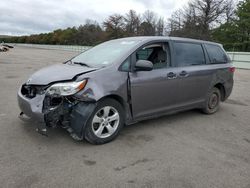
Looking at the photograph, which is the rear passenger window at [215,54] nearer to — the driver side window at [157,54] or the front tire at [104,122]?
the driver side window at [157,54]

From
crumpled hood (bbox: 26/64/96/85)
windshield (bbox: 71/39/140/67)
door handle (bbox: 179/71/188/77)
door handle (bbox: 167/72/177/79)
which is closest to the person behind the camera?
crumpled hood (bbox: 26/64/96/85)

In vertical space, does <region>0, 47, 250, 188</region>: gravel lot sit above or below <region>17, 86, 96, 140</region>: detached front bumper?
below

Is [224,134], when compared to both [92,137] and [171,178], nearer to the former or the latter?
[171,178]

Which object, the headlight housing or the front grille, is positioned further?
the front grille

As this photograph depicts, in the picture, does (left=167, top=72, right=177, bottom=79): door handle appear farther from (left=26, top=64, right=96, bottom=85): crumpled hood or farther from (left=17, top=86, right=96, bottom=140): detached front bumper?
(left=17, top=86, right=96, bottom=140): detached front bumper

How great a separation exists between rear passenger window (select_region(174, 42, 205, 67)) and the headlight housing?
82.5 inches

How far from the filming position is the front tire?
344 centimetres

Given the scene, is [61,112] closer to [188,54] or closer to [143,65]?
[143,65]

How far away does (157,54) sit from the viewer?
459cm

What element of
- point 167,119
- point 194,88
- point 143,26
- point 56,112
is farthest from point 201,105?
point 143,26

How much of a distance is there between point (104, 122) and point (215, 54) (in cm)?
336

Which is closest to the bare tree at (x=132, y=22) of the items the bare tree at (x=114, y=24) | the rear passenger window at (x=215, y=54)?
the bare tree at (x=114, y=24)

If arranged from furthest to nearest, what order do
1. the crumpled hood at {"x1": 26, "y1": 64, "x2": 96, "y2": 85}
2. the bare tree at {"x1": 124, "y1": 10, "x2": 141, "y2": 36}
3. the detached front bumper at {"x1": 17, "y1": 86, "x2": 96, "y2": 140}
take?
the bare tree at {"x1": 124, "y1": 10, "x2": 141, "y2": 36}, the crumpled hood at {"x1": 26, "y1": 64, "x2": 96, "y2": 85}, the detached front bumper at {"x1": 17, "y1": 86, "x2": 96, "y2": 140}

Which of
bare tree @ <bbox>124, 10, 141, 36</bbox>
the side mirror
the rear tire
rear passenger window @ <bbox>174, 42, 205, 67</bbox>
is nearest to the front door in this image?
the side mirror
